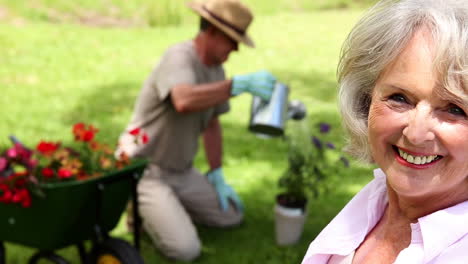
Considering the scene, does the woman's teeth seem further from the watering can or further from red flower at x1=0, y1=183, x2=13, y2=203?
the watering can

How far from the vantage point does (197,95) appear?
3.53 meters

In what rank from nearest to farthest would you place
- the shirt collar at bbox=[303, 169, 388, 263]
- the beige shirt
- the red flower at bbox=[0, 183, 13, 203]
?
the shirt collar at bbox=[303, 169, 388, 263] → the red flower at bbox=[0, 183, 13, 203] → the beige shirt

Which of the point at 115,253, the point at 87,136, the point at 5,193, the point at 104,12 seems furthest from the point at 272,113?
the point at 104,12

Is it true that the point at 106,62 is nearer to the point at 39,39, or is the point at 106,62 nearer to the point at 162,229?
the point at 39,39

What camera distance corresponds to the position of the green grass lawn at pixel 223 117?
3.95 meters

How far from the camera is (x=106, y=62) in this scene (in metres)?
8.05

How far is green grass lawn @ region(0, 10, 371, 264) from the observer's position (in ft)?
12.9

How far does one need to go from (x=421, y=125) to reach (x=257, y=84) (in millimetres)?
2394

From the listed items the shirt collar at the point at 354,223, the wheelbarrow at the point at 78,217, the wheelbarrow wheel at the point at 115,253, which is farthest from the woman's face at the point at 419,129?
the wheelbarrow wheel at the point at 115,253

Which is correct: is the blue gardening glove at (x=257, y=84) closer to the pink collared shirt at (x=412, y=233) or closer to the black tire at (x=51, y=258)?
the black tire at (x=51, y=258)

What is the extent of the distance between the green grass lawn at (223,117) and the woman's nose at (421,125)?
8.19 ft

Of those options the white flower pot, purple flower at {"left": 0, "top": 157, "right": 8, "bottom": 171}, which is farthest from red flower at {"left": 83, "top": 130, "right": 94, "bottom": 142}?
the white flower pot

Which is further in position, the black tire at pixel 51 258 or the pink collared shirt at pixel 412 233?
the black tire at pixel 51 258

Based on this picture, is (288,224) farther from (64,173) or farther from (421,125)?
(421,125)
